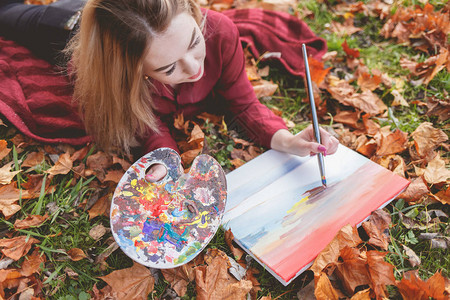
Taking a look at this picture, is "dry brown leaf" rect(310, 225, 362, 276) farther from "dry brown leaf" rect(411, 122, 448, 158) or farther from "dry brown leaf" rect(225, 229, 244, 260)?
"dry brown leaf" rect(411, 122, 448, 158)

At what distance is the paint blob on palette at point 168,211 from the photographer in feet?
4.15

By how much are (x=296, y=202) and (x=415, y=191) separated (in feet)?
1.75

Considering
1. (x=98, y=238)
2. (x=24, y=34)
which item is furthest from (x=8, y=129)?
(x=98, y=238)

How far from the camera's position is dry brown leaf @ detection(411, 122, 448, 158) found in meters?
1.75

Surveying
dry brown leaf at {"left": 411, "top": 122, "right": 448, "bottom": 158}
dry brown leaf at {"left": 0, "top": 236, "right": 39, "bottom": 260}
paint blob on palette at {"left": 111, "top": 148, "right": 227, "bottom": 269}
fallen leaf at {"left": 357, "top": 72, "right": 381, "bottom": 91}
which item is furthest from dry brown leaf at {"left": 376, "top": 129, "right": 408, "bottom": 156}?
dry brown leaf at {"left": 0, "top": 236, "right": 39, "bottom": 260}

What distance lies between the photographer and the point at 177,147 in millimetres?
1843

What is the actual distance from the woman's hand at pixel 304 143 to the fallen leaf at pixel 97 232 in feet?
2.90

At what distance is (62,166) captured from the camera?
1728 millimetres

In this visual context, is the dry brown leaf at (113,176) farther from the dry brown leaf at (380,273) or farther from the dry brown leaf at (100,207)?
the dry brown leaf at (380,273)

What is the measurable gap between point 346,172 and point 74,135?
1.41 meters

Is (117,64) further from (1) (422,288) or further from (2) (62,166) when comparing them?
(1) (422,288)

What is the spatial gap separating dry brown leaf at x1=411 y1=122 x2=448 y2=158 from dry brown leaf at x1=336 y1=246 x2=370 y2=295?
738 mm

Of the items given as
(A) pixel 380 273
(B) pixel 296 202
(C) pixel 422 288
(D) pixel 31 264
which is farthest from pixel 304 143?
(D) pixel 31 264

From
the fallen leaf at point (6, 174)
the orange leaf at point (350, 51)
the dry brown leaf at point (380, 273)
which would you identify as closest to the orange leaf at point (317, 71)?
the orange leaf at point (350, 51)
